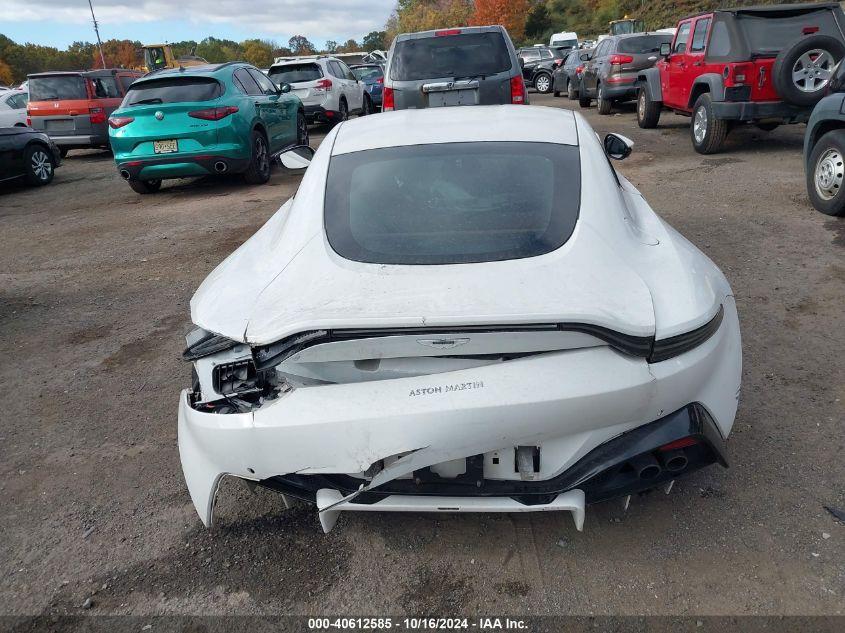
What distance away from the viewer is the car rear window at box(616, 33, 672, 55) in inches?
554

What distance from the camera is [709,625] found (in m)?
2.07

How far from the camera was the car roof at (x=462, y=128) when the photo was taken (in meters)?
3.04

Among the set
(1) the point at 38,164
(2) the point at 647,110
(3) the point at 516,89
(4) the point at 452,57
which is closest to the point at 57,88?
(1) the point at 38,164

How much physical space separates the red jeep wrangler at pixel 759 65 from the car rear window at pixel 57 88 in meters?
11.3

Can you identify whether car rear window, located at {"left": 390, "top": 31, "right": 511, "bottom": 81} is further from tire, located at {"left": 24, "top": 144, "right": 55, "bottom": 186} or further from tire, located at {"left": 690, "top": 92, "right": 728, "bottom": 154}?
tire, located at {"left": 24, "top": 144, "right": 55, "bottom": 186}

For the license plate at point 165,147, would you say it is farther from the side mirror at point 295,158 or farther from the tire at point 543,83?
the tire at point 543,83

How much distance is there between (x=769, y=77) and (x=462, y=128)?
7.02m

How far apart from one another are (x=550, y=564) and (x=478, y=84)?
7.26m

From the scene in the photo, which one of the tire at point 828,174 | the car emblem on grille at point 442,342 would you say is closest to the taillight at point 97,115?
the tire at point 828,174

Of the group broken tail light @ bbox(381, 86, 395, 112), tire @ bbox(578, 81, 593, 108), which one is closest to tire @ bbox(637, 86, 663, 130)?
tire @ bbox(578, 81, 593, 108)

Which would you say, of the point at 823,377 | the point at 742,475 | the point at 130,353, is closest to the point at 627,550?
the point at 742,475

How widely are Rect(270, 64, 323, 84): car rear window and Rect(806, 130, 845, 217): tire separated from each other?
453 inches

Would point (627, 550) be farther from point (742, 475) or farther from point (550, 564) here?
point (742, 475)

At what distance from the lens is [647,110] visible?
40.7 ft
